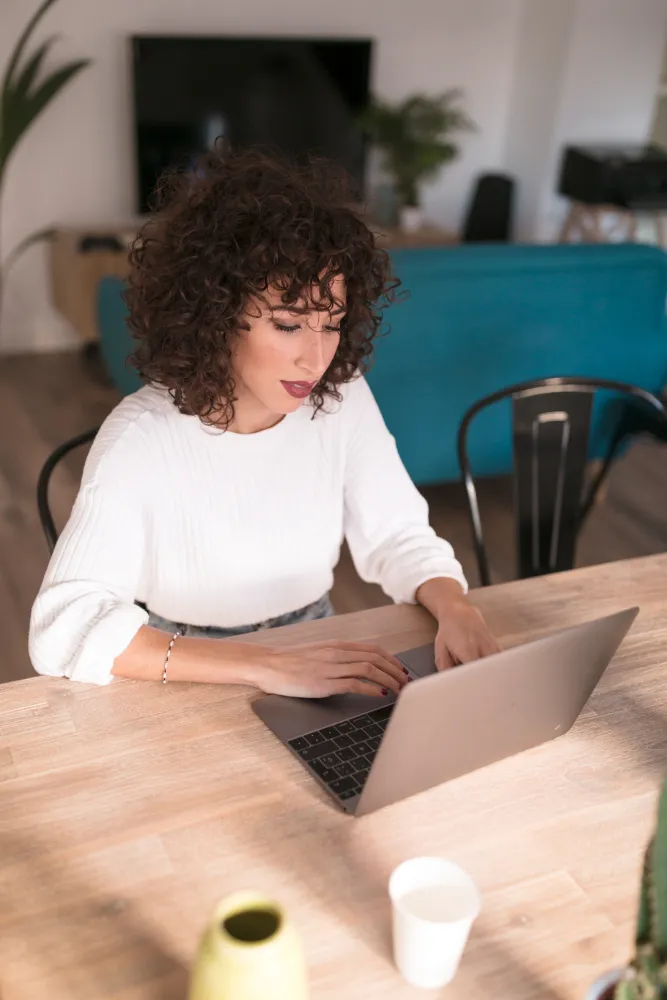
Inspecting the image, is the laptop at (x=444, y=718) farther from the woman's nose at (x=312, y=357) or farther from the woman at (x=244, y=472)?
the woman's nose at (x=312, y=357)

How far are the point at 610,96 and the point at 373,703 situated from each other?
15.9 ft

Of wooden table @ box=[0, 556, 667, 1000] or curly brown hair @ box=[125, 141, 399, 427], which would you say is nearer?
wooden table @ box=[0, 556, 667, 1000]

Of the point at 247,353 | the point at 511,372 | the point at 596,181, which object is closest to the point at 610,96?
the point at 596,181

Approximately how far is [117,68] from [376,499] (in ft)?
11.8

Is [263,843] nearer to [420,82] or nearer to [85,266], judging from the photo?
[85,266]

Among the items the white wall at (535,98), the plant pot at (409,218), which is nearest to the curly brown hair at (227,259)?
the plant pot at (409,218)

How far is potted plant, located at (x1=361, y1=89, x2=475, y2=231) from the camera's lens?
474cm

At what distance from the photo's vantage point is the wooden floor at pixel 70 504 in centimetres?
266

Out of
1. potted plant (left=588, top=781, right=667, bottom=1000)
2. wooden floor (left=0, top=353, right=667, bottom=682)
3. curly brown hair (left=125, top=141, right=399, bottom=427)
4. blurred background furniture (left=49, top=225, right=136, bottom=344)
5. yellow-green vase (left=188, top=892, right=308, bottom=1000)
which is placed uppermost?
curly brown hair (left=125, top=141, right=399, bottom=427)

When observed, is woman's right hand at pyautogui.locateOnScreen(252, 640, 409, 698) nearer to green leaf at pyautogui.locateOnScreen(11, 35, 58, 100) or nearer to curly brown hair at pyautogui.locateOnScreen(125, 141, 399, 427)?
curly brown hair at pyautogui.locateOnScreen(125, 141, 399, 427)

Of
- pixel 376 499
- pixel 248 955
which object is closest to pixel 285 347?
pixel 376 499

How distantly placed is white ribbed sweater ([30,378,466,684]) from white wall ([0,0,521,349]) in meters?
3.38

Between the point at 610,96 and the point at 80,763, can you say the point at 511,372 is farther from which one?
the point at 610,96

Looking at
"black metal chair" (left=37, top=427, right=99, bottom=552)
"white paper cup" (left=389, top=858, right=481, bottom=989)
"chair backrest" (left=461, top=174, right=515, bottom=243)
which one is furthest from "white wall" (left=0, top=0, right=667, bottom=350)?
"white paper cup" (left=389, top=858, right=481, bottom=989)
